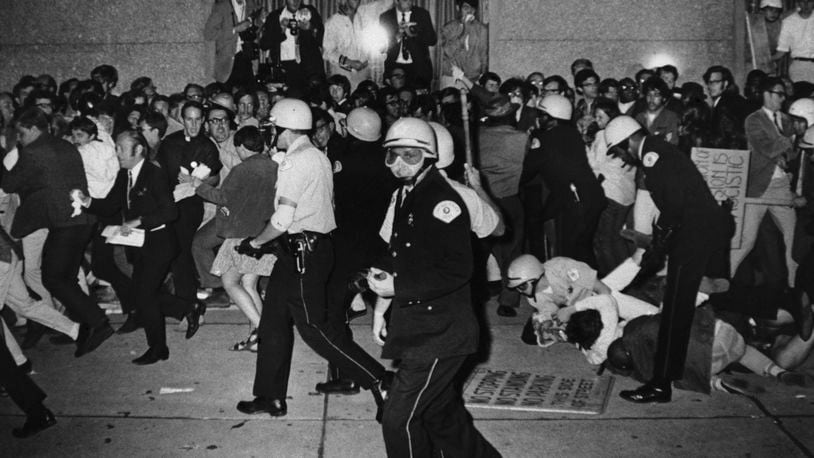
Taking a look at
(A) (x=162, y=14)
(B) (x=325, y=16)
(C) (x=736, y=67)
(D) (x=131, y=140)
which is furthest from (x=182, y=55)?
(C) (x=736, y=67)

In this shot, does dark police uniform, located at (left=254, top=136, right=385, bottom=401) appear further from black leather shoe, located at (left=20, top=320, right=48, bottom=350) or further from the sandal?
black leather shoe, located at (left=20, top=320, right=48, bottom=350)

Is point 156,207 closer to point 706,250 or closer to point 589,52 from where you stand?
point 706,250

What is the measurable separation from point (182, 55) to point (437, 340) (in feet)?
Answer: 29.9

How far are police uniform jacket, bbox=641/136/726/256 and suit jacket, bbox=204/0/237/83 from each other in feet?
22.8

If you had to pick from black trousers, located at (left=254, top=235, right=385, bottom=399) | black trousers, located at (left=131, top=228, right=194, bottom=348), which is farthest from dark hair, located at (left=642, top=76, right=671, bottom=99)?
black trousers, located at (left=131, top=228, right=194, bottom=348)

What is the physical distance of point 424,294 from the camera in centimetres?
421

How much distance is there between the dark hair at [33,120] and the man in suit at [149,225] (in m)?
0.72

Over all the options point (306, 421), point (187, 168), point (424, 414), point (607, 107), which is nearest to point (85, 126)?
point (187, 168)

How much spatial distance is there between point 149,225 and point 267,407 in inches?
74.9

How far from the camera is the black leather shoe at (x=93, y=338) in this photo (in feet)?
22.9

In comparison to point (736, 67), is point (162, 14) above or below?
above

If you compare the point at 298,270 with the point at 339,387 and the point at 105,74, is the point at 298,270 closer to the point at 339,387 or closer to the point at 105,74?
the point at 339,387

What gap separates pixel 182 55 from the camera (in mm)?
12203

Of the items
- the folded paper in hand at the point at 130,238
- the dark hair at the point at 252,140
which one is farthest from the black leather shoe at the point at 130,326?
the dark hair at the point at 252,140
